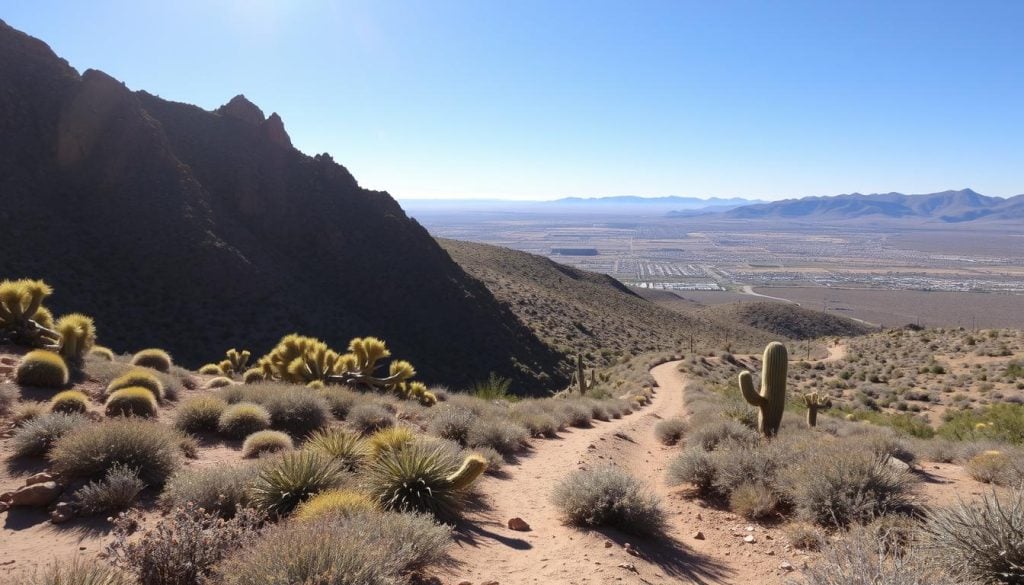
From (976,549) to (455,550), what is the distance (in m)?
4.86

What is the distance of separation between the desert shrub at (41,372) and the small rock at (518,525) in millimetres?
9262

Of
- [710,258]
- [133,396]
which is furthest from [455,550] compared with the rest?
[710,258]

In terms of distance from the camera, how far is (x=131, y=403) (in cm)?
966

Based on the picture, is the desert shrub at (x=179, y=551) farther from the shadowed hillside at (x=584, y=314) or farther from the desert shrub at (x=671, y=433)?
the shadowed hillside at (x=584, y=314)

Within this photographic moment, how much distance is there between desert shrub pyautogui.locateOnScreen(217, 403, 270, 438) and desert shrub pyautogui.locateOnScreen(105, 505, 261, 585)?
15.7 feet

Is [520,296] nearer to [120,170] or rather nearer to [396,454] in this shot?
[120,170]

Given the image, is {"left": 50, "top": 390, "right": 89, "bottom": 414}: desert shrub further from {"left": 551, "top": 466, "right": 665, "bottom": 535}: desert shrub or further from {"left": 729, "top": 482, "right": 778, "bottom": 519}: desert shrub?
{"left": 729, "top": 482, "right": 778, "bottom": 519}: desert shrub

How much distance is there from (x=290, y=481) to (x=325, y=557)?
2.58m

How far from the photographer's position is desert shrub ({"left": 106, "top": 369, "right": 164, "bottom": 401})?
417 inches

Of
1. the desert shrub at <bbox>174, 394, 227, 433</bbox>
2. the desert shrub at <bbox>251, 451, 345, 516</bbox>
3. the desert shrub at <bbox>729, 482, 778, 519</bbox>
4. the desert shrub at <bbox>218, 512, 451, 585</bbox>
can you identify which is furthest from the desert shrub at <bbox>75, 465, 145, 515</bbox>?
the desert shrub at <bbox>729, 482, 778, 519</bbox>

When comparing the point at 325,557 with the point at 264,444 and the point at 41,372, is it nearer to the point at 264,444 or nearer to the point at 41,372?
the point at 264,444

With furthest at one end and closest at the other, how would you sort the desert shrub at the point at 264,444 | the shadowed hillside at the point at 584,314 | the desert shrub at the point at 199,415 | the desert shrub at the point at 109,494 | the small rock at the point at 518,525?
the shadowed hillside at the point at 584,314 < the desert shrub at the point at 199,415 < the desert shrub at the point at 264,444 < the small rock at the point at 518,525 < the desert shrub at the point at 109,494

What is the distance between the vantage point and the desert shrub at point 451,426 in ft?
37.6

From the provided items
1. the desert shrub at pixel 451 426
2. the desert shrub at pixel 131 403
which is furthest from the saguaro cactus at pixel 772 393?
the desert shrub at pixel 131 403
